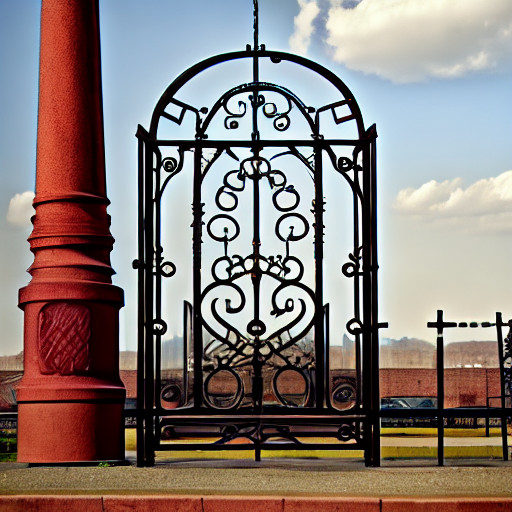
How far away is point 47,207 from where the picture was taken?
9.00 metres

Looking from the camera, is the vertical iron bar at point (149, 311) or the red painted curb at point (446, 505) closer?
the red painted curb at point (446, 505)

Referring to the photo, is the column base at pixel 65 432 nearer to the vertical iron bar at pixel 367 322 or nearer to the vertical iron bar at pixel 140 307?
the vertical iron bar at pixel 140 307

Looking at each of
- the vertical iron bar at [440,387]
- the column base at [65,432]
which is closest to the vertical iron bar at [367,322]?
the vertical iron bar at [440,387]

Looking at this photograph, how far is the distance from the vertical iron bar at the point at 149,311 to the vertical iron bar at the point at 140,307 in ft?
0.11

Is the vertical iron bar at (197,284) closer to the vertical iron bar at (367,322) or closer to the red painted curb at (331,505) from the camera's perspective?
the vertical iron bar at (367,322)

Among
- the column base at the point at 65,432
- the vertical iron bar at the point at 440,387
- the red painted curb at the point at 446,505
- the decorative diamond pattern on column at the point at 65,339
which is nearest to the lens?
the red painted curb at the point at 446,505

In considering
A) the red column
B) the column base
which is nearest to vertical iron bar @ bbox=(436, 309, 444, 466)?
the red column

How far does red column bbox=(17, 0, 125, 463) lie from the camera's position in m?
8.71

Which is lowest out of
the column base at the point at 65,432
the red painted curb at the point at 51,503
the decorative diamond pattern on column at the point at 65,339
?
the red painted curb at the point at 51,503

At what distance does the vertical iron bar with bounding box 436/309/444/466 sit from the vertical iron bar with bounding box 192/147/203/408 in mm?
2023

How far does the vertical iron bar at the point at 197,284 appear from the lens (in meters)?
8.82

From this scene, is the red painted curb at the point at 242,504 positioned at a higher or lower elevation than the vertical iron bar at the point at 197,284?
lower

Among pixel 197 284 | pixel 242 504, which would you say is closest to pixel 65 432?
pixel 197 284

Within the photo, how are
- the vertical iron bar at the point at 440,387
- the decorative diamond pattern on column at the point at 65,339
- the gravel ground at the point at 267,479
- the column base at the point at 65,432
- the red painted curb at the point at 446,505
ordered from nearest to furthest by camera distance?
the red painted curb at the point at 446,505
the gravel ground at the point at 267,479
the column base at the point at 65,432
the decorative diamond pattern on column at the point at 65,339
the vertical iron bar at the point at 440,387
